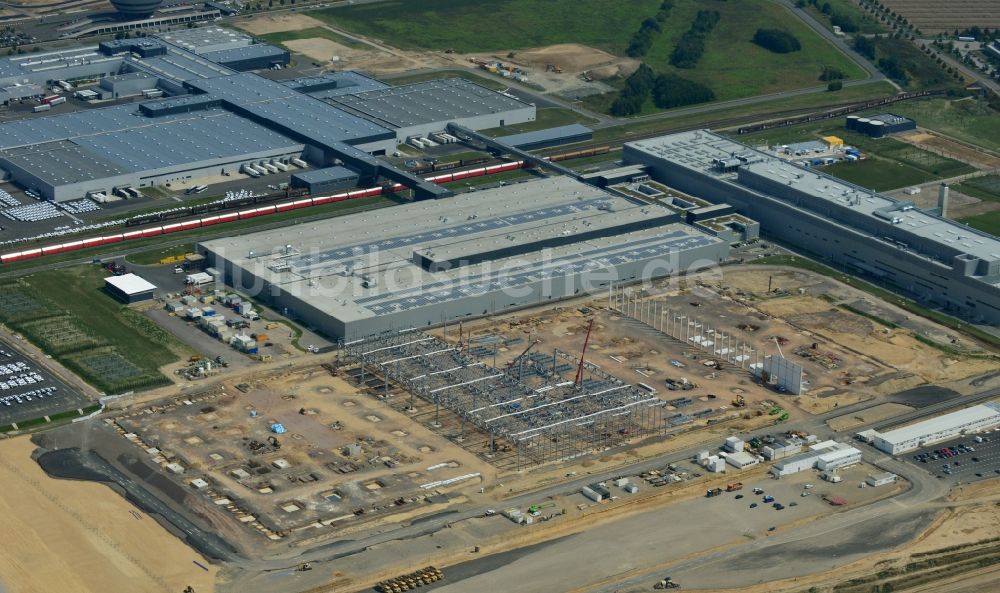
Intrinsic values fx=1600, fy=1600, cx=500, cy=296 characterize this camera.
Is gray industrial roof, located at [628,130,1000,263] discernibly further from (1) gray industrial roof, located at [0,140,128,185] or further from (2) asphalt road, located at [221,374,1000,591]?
(1) gray industrial roof, located at [0,140,128,185]

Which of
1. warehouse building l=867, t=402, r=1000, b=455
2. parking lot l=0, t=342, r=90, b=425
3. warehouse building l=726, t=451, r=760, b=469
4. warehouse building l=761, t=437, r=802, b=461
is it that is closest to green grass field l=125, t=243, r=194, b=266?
parking lot l=0, t=342, r=90, b=425

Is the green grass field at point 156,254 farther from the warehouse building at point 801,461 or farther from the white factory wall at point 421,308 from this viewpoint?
the warehouse building at point 801,461

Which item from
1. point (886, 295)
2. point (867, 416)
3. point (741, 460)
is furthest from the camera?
point (886, 295)

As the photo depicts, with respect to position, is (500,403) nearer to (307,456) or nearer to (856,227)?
(307,456)

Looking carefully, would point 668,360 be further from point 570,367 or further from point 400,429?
point 400,429

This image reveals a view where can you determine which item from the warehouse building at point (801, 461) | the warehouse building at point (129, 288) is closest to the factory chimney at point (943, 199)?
the warehouse building at point (801, 461)

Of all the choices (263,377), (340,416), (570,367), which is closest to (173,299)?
(263,377)

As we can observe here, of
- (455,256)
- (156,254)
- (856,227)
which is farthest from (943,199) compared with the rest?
(156,254)
